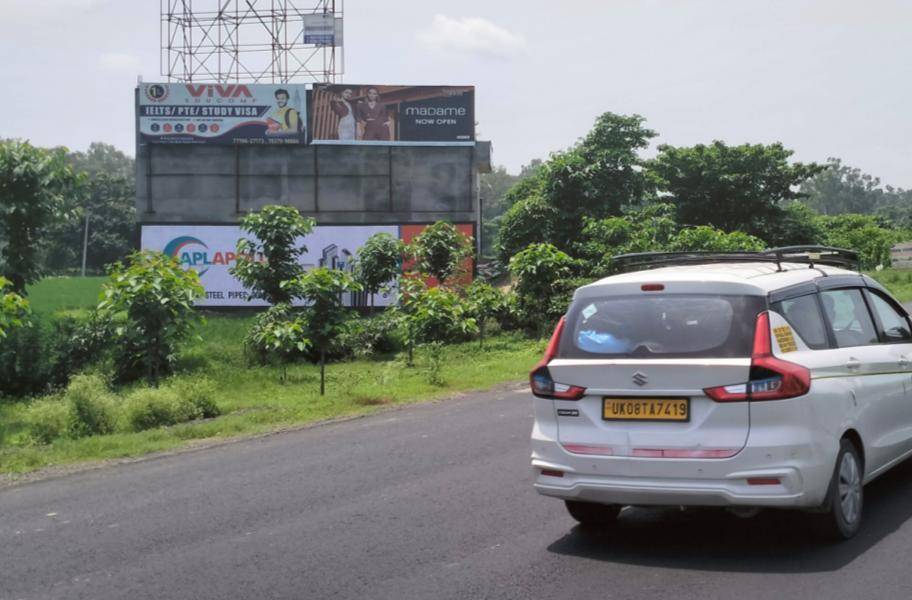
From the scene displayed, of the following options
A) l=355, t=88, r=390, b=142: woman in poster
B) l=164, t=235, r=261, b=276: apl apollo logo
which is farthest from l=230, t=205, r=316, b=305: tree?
l=355, t=88, r=390, b=142: woman in poster

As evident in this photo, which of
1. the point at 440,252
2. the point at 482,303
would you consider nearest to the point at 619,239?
the point at 482,303

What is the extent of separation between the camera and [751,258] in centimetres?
661

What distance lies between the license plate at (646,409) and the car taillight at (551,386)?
0.20 m

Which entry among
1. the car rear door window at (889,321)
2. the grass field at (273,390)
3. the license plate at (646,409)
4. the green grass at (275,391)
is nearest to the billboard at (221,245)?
the grass field at (273,390)

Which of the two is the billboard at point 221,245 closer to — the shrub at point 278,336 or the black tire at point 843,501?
the shrub at point 278,336

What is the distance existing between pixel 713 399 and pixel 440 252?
21.1 m

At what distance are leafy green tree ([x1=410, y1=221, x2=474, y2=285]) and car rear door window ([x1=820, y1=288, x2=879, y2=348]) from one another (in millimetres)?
19592

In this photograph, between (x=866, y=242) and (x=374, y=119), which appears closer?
(x=374, y=119)

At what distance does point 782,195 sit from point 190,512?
39139 mm

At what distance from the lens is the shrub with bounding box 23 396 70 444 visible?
12312mm

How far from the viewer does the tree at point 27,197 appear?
59.7 ft

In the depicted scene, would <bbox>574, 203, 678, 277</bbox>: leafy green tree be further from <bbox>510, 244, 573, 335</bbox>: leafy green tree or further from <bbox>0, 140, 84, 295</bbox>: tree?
<bbox>0, 140, 84, 295</bbox>: tree

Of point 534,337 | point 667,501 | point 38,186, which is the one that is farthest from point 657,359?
point 534,337

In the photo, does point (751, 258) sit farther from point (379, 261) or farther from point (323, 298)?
point (379, 261)
